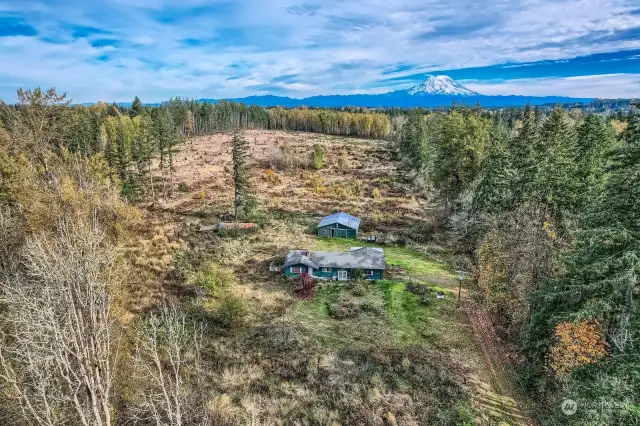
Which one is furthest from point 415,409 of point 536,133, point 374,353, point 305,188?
point 305,188

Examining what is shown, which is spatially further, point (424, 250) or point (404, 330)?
point (424, 250)

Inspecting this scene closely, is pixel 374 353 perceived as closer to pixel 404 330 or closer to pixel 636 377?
pixel 404 330

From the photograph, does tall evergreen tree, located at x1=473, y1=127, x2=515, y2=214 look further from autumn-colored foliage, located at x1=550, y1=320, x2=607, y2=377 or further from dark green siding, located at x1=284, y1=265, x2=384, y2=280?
autumn-colored foliage, located at x1=550, y1=320, x2=607, y2=377

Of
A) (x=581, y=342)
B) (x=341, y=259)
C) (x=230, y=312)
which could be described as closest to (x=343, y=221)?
(x=341, y=259)

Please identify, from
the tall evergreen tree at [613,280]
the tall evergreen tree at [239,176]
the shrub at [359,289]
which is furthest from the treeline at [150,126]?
the tall evergreen tree at [613,280]

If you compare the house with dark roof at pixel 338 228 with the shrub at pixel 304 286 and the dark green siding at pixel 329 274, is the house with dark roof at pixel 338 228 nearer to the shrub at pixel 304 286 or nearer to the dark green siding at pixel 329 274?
the dark green siding at pixel 329 274

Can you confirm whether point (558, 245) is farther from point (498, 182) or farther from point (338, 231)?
point (338, 231)

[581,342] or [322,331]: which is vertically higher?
[581,342]
